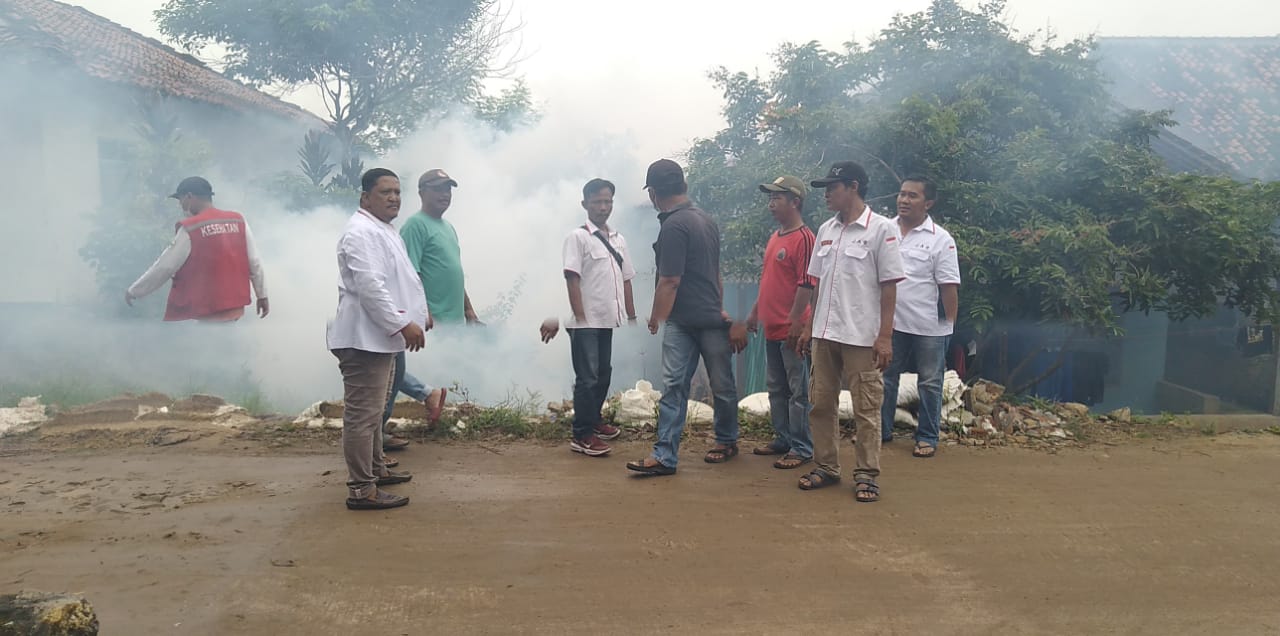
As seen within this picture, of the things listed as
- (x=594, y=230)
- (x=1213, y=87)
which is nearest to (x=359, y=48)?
(x=594, y=230)

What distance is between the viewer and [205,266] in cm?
609

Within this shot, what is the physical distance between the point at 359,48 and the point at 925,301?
463 inches

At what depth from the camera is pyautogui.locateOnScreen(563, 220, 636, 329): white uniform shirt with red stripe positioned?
5051mm

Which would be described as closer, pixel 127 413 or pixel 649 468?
pixel 649 468

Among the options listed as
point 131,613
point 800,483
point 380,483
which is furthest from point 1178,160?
point 131,613

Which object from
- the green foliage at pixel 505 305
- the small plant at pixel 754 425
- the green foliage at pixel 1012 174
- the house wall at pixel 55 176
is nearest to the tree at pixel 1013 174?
the green foliage at pixel 1012 174

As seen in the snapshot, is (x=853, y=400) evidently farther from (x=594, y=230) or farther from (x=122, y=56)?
(x=122, y=56)

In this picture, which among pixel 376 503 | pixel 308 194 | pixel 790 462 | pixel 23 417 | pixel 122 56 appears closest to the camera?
pixel 376 503

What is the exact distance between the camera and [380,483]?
450cm

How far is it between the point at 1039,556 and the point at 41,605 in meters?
3.69

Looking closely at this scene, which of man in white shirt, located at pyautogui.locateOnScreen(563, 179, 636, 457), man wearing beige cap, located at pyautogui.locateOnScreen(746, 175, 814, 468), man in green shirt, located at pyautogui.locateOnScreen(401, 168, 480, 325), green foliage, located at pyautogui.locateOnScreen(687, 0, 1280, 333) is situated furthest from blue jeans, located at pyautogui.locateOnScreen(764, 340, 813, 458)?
green foliage, located at pyautogui.locateOnScreen(687, 0, 1280, 333)

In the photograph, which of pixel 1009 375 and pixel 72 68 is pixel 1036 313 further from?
pixel 72 68

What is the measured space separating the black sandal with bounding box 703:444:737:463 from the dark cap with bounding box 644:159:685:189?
1.64 metres

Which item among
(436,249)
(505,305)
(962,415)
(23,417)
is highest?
(436,249)
